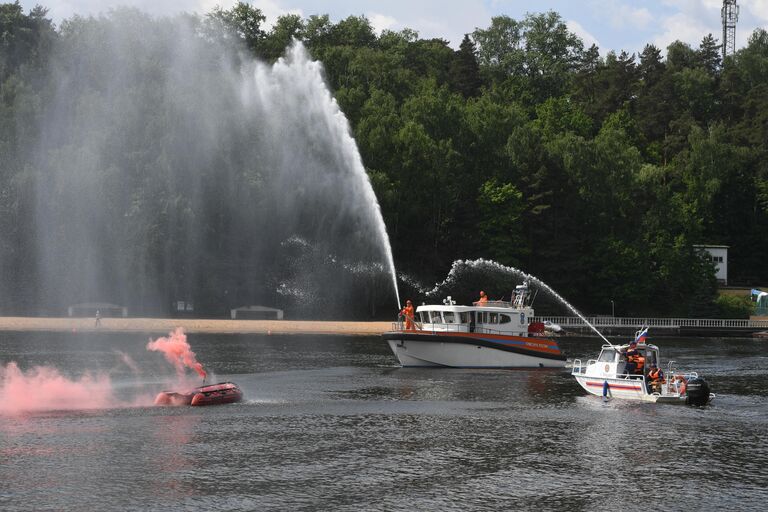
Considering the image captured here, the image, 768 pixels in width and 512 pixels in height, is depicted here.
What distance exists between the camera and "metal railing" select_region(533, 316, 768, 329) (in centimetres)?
12475

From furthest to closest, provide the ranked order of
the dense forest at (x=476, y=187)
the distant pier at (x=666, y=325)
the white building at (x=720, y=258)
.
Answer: the white building at (x=720, y=258), the distant pier at (x=666, y=325), the dense forest at (x=476, y=187)

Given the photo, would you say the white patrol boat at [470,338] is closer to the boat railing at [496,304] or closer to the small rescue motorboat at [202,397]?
the boat railing at [496,304]

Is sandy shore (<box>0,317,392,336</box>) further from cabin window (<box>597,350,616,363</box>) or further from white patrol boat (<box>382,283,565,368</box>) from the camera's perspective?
cabin window (<box>597,350,616,363</box>)

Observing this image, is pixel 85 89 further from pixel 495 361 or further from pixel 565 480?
pixel 565 480

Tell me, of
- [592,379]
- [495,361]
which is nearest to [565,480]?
[592,379]

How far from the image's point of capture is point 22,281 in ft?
385

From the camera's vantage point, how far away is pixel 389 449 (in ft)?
138

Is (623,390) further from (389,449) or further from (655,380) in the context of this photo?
(389,449)

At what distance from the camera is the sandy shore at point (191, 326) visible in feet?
342

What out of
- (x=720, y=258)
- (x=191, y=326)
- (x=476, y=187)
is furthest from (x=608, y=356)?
(x=720, y=258)

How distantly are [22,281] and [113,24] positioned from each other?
103 ft

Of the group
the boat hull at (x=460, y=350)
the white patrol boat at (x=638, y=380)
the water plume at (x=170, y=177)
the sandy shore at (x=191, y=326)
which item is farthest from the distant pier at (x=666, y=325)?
the white patrol boat at (x=638, y=380)

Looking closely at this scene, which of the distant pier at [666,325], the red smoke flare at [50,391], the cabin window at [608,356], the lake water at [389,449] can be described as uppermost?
the distant pier at [666,325]

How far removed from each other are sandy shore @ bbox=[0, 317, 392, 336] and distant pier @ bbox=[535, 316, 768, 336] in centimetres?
2495
